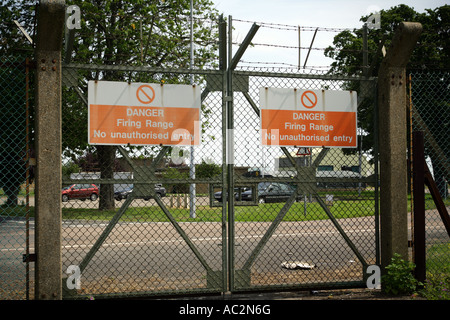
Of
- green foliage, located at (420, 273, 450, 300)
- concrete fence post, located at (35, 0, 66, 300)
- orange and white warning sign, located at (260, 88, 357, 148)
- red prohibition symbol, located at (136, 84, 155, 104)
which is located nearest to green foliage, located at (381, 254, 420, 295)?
green foliage, located at (420, 273, 450, 300)

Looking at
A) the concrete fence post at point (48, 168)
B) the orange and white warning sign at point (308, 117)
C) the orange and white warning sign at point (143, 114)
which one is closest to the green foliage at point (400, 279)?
the orange and white warning sign at point (308, 117)

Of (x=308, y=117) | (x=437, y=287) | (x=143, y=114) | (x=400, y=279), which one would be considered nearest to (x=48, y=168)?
(x=143, y=114)

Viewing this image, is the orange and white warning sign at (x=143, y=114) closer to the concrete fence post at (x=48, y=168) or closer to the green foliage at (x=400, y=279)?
the concrete fence post at (x=48, y=168)

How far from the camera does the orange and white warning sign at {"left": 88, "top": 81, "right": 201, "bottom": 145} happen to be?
16.3 ft

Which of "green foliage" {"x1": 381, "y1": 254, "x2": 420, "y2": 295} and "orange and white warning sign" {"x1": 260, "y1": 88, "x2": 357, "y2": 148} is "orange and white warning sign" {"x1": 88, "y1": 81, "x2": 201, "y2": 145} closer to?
"orange and white warning sign" {"x1": 260, "y1": 88, "x2": 357, "y2": 148}

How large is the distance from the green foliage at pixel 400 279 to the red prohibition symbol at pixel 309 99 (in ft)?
7.30

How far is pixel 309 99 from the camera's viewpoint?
5617mm

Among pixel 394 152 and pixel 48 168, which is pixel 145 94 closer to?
pixel 48 168

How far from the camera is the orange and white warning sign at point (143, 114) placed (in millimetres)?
4965

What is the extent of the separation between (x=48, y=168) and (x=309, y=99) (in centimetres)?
330

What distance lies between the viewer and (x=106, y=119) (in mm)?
4984

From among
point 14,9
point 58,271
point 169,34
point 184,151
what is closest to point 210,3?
point 169,34

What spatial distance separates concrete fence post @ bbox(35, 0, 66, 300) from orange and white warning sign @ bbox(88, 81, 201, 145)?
0.42 m
